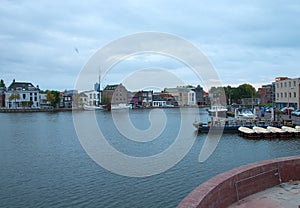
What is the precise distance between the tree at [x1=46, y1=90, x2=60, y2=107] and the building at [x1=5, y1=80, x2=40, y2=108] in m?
4.50

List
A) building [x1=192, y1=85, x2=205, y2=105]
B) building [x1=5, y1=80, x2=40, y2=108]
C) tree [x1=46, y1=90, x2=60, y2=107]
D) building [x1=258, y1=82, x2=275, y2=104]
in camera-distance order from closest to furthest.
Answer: building [x1=5, y1=80, x2=40, y2=108] < tree [x1=46, y1=90, x2=60, y2=107] < building [x1=258, y1=82, x2=275, y2=104] < building [x1=192, y1=85, x2=205, y2=105]

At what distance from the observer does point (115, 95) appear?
4653 inches

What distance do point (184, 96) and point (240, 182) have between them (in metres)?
128

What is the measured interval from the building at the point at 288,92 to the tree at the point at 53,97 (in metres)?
81.3

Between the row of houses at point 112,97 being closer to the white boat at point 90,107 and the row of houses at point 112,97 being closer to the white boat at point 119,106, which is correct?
the white boat at point 119,106

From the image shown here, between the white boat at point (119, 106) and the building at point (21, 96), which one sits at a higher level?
the building at point (21, 96)

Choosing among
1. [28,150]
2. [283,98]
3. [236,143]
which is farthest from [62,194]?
[283,98]

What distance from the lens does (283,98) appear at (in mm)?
63188

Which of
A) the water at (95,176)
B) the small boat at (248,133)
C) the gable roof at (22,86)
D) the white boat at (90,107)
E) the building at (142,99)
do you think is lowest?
the water at (95,176)

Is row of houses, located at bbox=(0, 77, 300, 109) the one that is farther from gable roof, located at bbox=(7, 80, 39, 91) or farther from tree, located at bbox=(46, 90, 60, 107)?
tree, located at bbox=(46, 90, 60, 107)

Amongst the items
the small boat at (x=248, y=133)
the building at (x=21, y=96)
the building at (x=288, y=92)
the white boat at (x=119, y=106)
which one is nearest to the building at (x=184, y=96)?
the white boat at (x=119, y=106)

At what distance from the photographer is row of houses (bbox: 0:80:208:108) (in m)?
108

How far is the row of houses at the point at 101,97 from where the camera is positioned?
108312mm

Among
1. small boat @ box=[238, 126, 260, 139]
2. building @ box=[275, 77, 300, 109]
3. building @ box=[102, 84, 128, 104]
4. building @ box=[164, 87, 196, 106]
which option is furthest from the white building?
small boat @ box=[238, 126, 260, 139]
